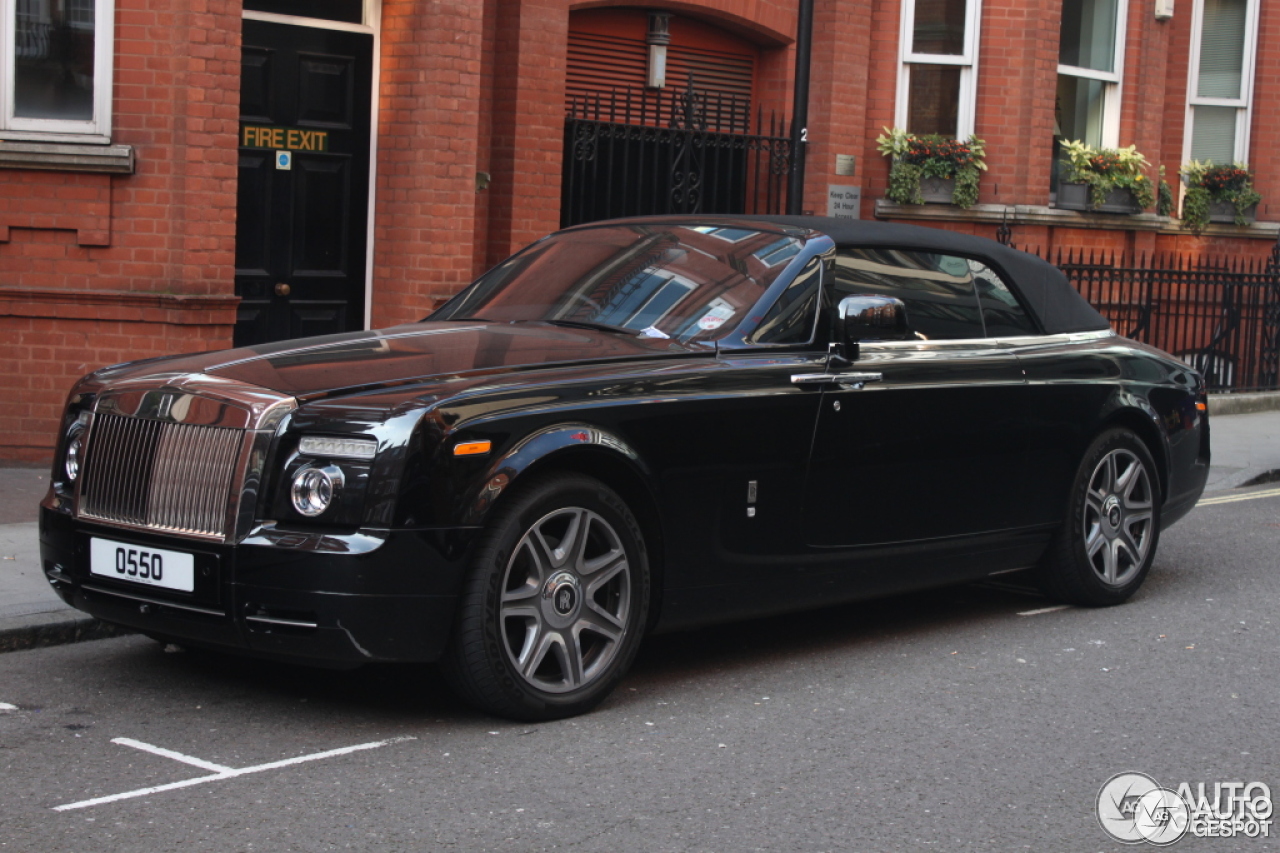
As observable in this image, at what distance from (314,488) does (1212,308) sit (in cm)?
1478

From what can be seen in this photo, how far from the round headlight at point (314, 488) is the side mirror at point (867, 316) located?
214 centimetres

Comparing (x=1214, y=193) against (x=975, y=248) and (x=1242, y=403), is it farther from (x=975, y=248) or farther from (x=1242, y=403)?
(x=975, y=248)

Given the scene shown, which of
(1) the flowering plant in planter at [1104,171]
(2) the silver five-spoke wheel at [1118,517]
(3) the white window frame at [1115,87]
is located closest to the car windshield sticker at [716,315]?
(2) the silver five-spoke wheel at [1118,517]

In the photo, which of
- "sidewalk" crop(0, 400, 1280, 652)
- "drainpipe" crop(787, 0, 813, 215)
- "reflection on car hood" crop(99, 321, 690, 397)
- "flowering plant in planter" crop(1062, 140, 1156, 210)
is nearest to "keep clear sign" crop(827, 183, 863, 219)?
"drainpipe" crop(787, 0, 813, 215)

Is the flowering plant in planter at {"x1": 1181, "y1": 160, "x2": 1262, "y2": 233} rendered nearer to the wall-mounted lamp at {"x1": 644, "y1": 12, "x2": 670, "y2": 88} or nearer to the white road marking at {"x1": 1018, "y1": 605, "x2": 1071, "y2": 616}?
the wall-mounted lamp at {"x1": 644, "y1": 12, "x2": 670, "y2": 88}

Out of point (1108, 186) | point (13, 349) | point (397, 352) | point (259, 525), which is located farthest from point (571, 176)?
point (259, 525)

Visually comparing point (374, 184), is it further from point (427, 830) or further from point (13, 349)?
point (427, 830)

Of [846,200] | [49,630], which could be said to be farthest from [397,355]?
[846,200]

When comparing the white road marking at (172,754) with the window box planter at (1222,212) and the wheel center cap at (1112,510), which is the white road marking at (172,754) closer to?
the wheel center cap at (1112,510)

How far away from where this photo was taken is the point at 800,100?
10.6 m

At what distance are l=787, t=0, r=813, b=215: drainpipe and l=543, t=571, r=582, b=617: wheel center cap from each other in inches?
217

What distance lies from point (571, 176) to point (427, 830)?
31.9 feet

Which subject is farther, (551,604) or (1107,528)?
(1107,528)

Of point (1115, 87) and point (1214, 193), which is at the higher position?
point (1115, 87)
